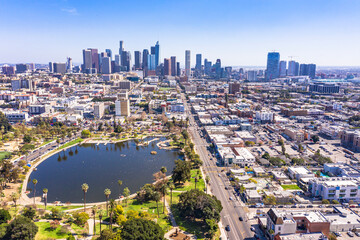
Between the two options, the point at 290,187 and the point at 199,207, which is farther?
the point at 290,187

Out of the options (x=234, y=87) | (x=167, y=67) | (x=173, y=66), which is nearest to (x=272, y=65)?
(x=173, y=66)

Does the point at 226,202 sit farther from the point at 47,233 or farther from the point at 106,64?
the point at 106,64

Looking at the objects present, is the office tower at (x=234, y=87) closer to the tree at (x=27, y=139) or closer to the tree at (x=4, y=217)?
the tree at (x=27, y=139)

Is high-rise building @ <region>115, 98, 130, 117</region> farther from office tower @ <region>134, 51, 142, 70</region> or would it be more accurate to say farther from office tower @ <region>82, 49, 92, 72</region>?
office tower @ <region>134, 51, 142, 70</region>

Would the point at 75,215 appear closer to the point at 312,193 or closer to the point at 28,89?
the point at 312,193

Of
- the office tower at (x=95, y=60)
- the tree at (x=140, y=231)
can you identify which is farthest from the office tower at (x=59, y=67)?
the tree at (x=140, y=231)

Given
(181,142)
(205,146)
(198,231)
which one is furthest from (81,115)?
(198,231)
